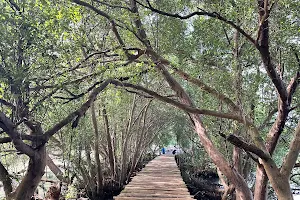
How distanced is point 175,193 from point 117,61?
119 inches

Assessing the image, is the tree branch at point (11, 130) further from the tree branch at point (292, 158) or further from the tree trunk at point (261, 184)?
the tree trunk at point (261, 184)

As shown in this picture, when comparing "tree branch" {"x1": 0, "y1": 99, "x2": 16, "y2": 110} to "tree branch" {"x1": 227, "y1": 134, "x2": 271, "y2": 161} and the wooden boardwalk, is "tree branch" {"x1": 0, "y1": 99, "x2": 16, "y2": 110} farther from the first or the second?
the wooden boardwalk

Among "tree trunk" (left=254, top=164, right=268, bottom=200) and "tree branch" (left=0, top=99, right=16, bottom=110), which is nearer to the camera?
"tree branch" (left=0, top=99, right=16, bottom=110)

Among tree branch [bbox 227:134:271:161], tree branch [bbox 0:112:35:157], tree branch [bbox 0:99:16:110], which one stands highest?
tree branch [bbox 0:99:16:110]

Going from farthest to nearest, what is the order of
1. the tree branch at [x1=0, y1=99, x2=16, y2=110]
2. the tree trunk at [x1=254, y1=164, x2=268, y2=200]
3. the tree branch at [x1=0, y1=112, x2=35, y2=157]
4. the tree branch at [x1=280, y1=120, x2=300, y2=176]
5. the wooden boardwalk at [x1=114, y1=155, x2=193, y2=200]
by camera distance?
the wooden boardwalk at [x1=114, y1=155, x2=193, y2=200]
the tree trunk at [x1=254, y1=164, x2=268, y2=200]
the tree branch at [x1=280, y1=120, x2=300, y2=176]
the tree branch at [x1=0, y1=99, x2=16, y2=110]
the tree branch at [x1=0, y1=112, x2=35, y2=157]

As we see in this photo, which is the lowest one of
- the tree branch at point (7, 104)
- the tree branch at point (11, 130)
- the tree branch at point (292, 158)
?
the tree branch at point (292, 158)

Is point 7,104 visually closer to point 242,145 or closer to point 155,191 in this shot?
point 242,145

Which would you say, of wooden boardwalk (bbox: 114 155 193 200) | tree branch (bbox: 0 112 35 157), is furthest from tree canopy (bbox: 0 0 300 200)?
wooden boardwalk (bbox: 114 155 193 200)

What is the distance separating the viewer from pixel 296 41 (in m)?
4.78

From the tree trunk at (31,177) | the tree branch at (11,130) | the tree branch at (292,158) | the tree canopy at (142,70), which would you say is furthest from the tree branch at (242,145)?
the tree branch at (11,130)

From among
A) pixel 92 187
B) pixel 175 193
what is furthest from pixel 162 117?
pixel 175 193

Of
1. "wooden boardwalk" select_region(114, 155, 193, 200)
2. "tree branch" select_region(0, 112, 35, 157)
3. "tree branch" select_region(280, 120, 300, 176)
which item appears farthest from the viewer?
"wooden boardwalk" select_region(114, 155, 193, 200)

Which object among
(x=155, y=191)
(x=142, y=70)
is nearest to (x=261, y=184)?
(x=155, y=191)

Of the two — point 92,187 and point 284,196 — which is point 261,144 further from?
point 92,187
